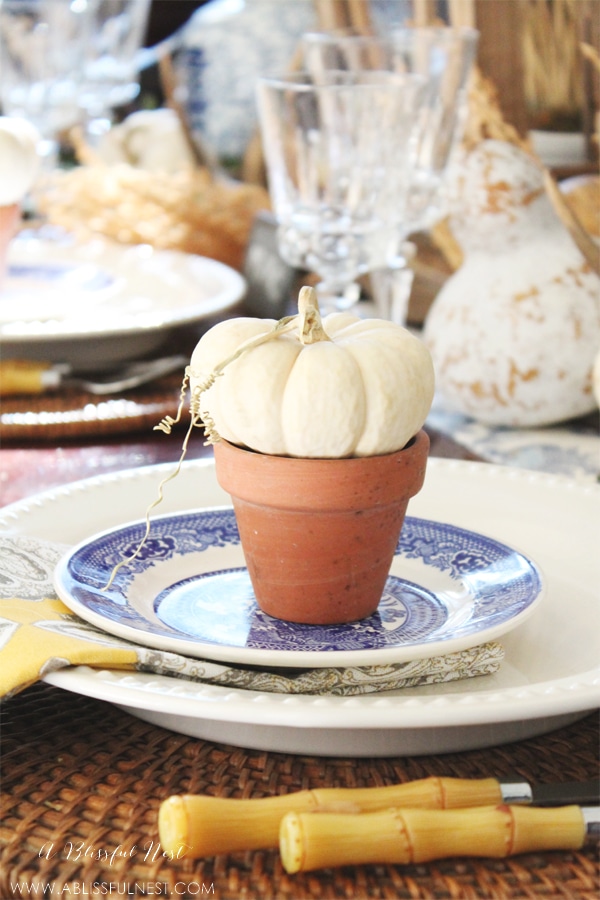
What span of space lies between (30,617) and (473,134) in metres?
0.74

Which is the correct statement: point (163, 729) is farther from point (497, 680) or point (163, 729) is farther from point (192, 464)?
point (192, 464)

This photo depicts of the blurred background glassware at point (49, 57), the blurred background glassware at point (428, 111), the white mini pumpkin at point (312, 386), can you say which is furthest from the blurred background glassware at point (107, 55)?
the white mini pumpkin at point (312, 386)

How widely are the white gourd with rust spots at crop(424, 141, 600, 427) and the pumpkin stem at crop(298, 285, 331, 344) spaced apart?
1.65 feet

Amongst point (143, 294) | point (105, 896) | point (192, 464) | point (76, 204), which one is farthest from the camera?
point (76, 204)

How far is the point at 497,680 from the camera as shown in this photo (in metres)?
0.45

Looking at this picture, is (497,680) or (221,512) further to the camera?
(221,512)

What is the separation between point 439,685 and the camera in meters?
0.44

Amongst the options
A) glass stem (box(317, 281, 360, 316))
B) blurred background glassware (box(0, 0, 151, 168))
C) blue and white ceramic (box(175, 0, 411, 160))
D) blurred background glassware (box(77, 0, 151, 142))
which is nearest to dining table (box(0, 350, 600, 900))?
glass stem (box(317, 281, 360, 316))

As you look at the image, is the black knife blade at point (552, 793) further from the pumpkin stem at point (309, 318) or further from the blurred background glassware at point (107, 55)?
the blurred background glassware at point (107, 55)

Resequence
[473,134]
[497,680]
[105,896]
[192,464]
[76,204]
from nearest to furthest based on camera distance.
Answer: [105,896]
[497,680]
[192,464]
[473,134]
[76,204]

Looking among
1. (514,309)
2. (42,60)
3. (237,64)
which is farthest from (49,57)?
(514,309)

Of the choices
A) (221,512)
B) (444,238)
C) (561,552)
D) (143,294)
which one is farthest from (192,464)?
(444,238)

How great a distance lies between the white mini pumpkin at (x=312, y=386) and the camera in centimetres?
45

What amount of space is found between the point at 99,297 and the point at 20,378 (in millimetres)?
201
